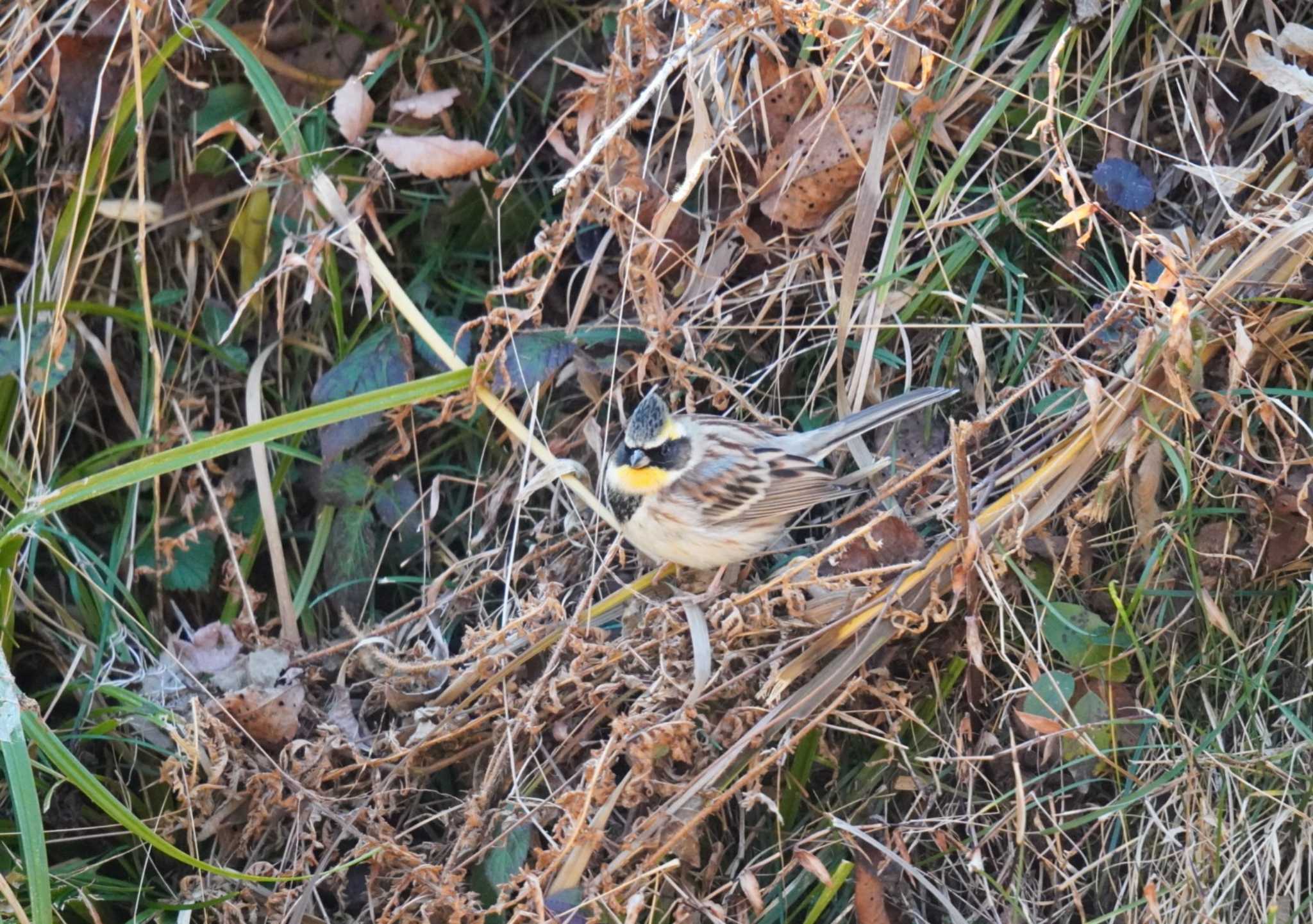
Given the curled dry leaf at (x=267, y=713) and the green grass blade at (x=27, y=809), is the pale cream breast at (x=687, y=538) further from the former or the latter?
the green grass blade at (x=27, y=809)

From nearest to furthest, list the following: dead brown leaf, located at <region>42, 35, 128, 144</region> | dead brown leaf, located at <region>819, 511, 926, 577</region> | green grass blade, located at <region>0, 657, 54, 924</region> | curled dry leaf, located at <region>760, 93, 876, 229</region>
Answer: green grass blade, located at <region>0, 657, 54, 924</region> < dead brown leaf, located at <region>819, 511, 926, 577</region> < curled dry leaf, located at <region>760, 93, 876, 229</region> < dead brown leaf, located at <region>42, 35, 128, 144</region>

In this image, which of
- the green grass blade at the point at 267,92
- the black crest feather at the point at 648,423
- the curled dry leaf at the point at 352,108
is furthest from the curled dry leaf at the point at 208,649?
the curled dry leaf at the point at 352,108

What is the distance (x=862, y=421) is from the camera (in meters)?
3.77

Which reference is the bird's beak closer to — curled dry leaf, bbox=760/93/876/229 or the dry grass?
→ the dry grass

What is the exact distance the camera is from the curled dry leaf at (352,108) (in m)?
4.39

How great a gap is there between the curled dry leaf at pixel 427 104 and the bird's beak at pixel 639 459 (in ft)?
4.60

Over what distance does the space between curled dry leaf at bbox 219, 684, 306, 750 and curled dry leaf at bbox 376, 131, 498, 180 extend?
1.65 meters

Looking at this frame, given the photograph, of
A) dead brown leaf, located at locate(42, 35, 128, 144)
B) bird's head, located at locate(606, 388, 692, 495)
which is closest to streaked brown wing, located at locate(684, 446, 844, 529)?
bird's head, located at locate(606, 388, 692, 495)

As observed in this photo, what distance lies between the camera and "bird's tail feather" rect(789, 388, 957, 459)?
3715 mm

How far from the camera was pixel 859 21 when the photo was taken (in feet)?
12.0

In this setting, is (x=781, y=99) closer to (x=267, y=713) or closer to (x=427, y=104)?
(x=427, y=104)

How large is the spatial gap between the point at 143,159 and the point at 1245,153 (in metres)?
3.18

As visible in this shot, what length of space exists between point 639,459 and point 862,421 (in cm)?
62

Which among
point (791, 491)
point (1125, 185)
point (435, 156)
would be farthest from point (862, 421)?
point (435, 156)
